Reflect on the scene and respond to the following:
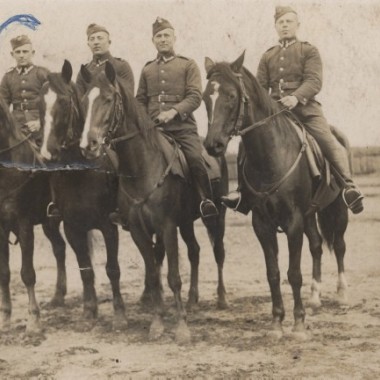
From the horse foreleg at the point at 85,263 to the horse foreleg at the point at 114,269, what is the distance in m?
0.23

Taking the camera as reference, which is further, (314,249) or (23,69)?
(314,249)

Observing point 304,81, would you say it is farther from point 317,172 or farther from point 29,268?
point 29,268

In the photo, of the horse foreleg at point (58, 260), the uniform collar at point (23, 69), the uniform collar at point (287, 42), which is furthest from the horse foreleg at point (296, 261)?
the uniform collar at point (23, 69)

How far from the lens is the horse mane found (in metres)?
5.38

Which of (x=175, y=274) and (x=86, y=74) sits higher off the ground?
(x=86, y=74)

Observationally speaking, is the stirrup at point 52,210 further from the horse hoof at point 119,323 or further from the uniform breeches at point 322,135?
the uniform breeches at point 322,135

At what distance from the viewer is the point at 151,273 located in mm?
6004

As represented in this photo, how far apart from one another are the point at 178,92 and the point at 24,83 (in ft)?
6.13

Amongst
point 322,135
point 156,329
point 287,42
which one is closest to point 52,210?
point 156,329

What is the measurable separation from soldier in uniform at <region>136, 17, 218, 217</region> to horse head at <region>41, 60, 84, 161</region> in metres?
0.87

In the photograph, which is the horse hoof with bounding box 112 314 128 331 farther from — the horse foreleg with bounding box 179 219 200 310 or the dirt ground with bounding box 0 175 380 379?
the horse foreleg with bounding box 179 219 200 310

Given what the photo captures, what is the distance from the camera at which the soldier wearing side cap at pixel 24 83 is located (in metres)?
6.98

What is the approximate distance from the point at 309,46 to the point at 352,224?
371 centimetres

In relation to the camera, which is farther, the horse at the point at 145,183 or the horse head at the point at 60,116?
the horse head at the point at 60,116
